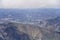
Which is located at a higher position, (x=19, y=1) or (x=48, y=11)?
(x=19, y=1)

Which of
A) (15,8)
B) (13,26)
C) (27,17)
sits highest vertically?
(15,8)

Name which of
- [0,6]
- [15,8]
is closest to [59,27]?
[15,8]

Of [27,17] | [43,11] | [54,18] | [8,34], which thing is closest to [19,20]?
[27,17]

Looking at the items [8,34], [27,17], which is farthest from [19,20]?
[8,34]

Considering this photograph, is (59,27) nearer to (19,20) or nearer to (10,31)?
(19,20)

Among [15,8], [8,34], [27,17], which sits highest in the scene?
[15,8]

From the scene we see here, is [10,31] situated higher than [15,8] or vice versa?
[15,8]

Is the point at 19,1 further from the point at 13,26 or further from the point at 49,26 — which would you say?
the point at 49,26

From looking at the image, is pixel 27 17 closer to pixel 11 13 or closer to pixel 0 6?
pixel 11 13
